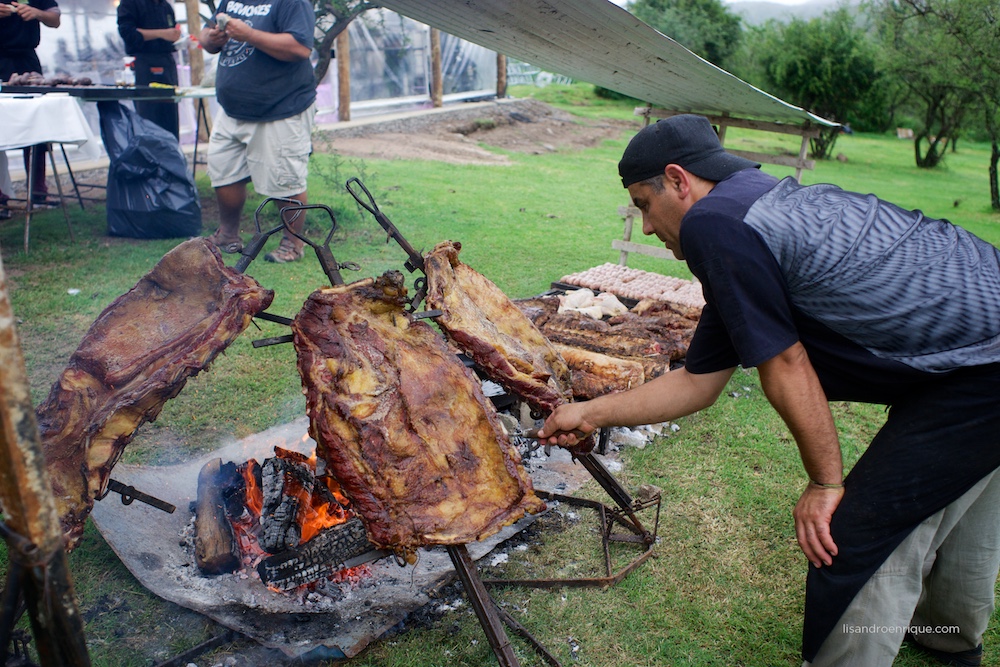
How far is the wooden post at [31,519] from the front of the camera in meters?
1.58

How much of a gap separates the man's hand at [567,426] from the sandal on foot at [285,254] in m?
5.38

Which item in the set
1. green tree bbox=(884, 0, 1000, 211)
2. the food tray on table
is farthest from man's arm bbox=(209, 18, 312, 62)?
green tree bbox=(884, 0, 1000, 211)

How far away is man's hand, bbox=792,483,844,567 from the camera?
2.68 meters

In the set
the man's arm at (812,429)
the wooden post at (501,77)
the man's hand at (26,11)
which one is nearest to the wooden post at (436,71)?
the wooden post at (501,77)

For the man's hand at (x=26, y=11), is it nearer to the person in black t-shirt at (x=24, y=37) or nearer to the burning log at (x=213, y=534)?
the person in black t-shirt at (x=24, y=37)

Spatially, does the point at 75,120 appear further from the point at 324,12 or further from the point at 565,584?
the point at 565,584

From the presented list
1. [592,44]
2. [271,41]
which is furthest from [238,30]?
[592,44]

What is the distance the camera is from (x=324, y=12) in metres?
9.50

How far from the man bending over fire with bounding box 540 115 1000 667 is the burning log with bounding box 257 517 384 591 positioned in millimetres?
1708

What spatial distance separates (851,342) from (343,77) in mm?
15343

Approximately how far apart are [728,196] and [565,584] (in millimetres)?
2013

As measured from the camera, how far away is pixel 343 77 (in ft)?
52.6

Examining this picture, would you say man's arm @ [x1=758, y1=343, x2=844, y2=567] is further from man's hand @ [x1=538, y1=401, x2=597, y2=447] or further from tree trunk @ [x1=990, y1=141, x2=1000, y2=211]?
tree trunk @ [x1=990, y1=141, x2=1000, y2=211]

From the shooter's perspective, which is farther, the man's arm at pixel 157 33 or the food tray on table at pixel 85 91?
the man's arm at pixel 157 33
